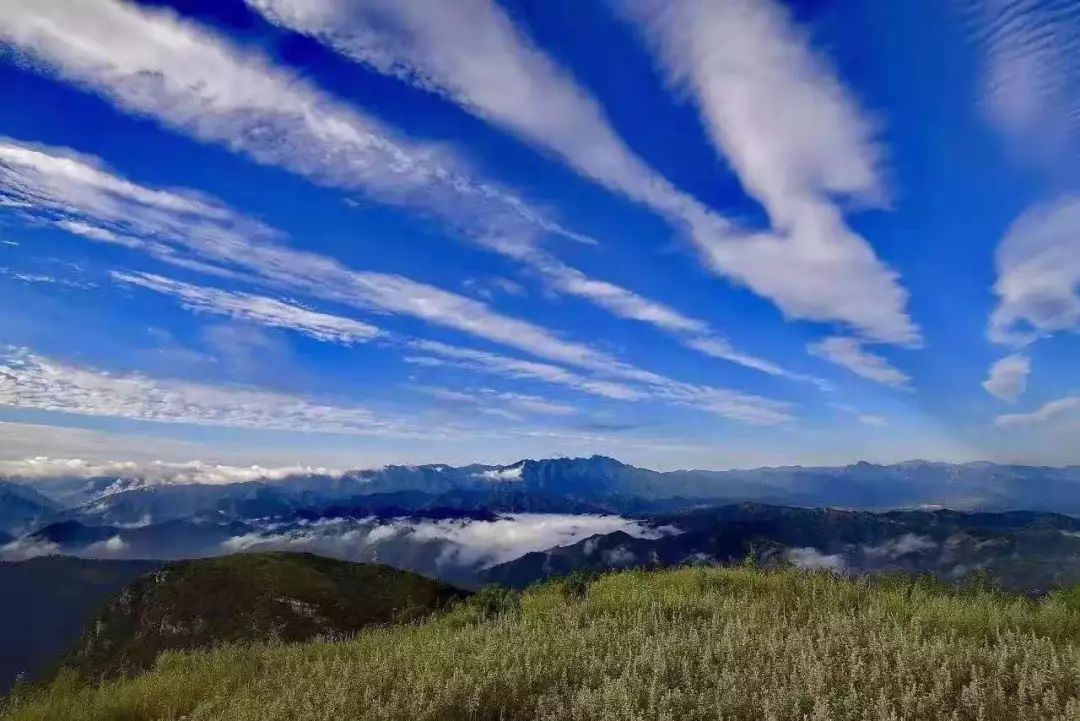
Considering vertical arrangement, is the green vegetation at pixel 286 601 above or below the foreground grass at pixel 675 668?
below

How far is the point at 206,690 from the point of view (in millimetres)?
8180

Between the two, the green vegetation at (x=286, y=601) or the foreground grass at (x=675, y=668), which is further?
the green vegetation at (x=286, y=601)

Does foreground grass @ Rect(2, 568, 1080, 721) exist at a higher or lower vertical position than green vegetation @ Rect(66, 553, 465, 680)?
higher

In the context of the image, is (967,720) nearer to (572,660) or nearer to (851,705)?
(851,705)

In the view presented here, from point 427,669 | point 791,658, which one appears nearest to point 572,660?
point 427,669

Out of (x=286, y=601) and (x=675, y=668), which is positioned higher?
(x=675, y=668)

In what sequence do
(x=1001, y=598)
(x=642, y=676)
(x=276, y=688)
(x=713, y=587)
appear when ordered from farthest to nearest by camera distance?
1. (x=713, y=587)
2. (x=1001, y=598)
3. (x=276, y=688)
4. (x=642, y=676)

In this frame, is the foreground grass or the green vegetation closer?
the foreground grass

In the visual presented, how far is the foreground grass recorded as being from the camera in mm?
5457

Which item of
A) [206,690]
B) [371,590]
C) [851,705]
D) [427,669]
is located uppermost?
[851,705]

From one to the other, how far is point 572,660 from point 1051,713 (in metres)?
4.15

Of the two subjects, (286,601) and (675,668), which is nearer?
(675,668)

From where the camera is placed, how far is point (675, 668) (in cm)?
662

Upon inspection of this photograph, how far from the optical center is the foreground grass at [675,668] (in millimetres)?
5457
